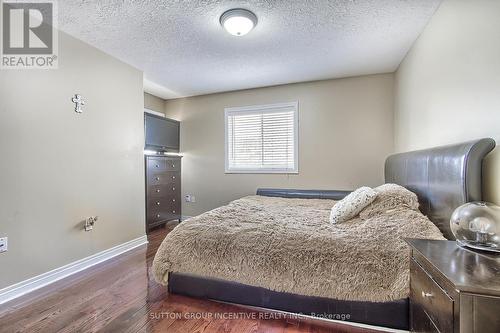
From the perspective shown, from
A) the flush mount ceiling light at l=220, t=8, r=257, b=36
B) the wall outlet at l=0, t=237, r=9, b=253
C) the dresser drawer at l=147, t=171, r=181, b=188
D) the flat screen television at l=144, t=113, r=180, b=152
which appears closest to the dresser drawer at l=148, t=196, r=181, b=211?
the dresser drawer at l=147, t=171, r=181, b=188

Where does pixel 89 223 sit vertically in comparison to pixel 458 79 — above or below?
below

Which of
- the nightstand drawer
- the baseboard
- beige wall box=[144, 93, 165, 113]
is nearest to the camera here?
the nightstand drawer

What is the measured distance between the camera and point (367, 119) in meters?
3.50

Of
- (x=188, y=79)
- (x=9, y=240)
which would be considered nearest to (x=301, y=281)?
(x=9, y=240)

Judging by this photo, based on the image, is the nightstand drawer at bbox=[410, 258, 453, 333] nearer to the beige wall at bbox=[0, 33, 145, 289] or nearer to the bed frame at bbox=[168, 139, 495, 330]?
the bed frame at bbox=[168, 139, 495, 330]

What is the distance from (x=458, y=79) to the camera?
65.4 inches

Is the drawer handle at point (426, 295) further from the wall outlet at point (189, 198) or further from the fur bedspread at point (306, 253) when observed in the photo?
the wall outlet at point (189, 198)

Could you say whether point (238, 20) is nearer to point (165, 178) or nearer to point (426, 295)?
point (426, 295)

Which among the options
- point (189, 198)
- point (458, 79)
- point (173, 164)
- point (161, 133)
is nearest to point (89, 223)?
point (173, 164)

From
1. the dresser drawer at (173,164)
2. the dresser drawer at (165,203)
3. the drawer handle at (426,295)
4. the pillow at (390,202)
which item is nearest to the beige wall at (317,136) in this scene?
the dresser drawer at (173,164)

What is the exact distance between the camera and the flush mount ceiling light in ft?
6.50

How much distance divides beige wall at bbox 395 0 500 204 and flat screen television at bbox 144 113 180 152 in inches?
141

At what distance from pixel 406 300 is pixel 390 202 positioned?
74 cm

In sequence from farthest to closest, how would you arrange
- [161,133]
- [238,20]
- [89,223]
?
[161,133] → [89,223] → [238,20]
